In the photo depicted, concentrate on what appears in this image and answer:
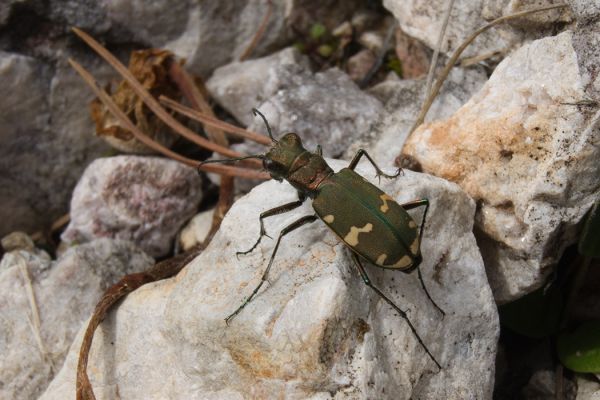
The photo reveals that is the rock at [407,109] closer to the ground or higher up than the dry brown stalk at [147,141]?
closer to the ground

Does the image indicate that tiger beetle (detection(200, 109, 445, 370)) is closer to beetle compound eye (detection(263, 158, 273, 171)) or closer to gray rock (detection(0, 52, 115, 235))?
beetle compound eye (detection(263, 158, 273, 171))

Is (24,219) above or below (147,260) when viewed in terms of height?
above

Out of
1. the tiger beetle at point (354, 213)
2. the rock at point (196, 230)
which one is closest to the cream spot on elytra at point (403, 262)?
the tiger beetle at point (354, 213)

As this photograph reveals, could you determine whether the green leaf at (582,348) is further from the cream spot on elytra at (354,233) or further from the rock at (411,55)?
the rock at (411,55)

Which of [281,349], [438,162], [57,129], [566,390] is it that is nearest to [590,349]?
[566,390]

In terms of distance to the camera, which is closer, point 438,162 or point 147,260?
point 438,162

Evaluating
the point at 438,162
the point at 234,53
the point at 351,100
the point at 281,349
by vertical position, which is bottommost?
the point at 281,349

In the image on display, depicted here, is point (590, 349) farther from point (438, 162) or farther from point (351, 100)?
point (351, 100)
